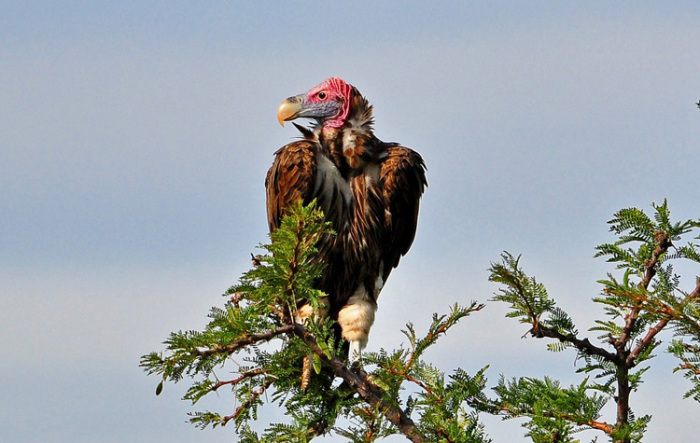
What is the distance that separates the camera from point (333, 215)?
249 inches

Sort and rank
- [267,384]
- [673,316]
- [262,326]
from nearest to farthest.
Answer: [673,316] → [262,326] → [267,384]

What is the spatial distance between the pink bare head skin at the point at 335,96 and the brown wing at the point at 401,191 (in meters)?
0.45

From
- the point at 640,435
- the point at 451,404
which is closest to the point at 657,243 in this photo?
the point at 640,435

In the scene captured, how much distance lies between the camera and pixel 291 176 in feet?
20.1

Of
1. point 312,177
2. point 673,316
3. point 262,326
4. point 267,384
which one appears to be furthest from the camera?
point 312,177

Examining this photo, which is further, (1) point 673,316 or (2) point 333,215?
(2) point 333,215

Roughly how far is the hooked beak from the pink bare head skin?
67 mm

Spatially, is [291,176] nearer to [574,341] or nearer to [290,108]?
[290,108]

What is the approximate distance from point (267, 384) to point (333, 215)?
1606 mm

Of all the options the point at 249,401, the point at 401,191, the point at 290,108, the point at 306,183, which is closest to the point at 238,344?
the point at 249,401

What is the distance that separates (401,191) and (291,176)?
72 centimetres

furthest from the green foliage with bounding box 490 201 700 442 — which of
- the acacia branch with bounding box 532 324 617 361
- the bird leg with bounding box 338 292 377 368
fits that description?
the bird leg with bounding box 338 292 377 368

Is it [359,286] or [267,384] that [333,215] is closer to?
[359,286]

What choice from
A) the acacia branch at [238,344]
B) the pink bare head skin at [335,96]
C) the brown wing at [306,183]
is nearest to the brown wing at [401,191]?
the brown wing at [306,183]
